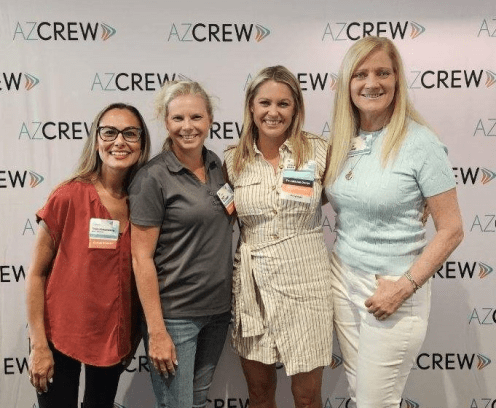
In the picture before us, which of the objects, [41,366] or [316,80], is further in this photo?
[316,80]

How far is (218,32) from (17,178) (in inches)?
48.3

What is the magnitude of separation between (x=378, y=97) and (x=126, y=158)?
0.93 meters

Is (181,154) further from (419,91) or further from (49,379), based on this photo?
(419,91)

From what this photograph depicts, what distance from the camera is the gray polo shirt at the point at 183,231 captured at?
168cm

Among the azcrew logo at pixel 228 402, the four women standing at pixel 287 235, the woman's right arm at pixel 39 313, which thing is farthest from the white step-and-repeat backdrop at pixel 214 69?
the azcrew logo at pixel 228 402

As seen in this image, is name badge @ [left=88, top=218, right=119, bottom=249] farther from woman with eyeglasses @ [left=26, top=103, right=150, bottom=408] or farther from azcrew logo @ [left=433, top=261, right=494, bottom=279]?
azcrew logo @ [left=433, top=261, right=494, bottom=279]

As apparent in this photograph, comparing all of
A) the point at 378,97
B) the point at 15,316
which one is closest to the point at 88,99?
the point at 15,316

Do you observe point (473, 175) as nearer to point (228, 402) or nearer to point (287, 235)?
point (287, 235)

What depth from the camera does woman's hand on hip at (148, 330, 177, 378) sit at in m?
1.70

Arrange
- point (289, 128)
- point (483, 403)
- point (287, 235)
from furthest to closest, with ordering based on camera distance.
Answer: point (483, 403) → point (289, 128) → point (287, 235)

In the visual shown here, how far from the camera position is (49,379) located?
5.54ft

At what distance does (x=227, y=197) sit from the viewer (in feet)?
5.88

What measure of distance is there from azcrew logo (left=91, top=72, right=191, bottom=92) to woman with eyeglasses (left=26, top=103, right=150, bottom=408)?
586 mm

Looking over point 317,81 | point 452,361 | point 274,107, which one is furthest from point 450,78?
point 452,361
